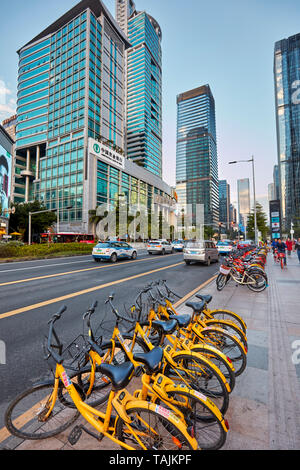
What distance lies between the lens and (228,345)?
3064 millimetres

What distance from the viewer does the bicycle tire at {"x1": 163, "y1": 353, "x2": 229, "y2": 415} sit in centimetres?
224

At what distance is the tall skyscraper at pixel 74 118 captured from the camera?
51500 mm

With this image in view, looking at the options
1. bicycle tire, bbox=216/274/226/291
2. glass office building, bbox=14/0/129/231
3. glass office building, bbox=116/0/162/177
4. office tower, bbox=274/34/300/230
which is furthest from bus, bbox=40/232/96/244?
office tower, bbox=274/34/300/230

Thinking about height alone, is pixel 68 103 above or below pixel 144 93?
below

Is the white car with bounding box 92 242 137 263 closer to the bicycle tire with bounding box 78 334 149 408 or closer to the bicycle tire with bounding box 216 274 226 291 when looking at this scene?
the bicycle tire with bounding box 216 274 226 291

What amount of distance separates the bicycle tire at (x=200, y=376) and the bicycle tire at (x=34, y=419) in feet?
3.54

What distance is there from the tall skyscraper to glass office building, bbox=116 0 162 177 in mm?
25457

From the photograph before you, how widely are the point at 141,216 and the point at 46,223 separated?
2982 cm

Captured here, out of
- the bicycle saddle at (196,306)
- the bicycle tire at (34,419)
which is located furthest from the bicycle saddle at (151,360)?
the bicycle saddle at (196,306)

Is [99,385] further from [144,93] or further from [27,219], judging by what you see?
[144,93]

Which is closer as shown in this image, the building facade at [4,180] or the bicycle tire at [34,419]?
the bicycle tire at [34,419]

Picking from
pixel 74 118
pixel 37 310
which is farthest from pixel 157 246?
pixel 74 118

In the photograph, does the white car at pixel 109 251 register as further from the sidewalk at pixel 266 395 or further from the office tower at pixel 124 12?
the office tower at pixel 124 12

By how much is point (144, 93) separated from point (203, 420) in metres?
113
